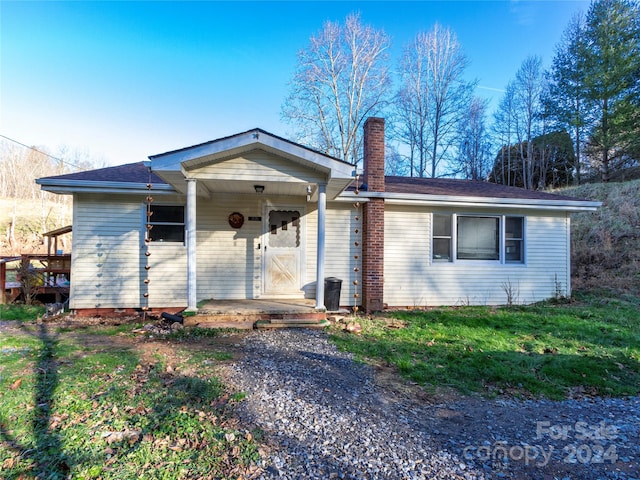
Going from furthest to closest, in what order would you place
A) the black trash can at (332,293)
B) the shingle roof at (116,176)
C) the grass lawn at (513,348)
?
the black trash can at (332,293) < the shingle roof at (116,176) < the grass lawn at (513,348)

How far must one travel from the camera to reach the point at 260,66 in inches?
587

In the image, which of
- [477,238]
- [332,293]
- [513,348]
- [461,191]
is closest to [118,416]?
[332,293]

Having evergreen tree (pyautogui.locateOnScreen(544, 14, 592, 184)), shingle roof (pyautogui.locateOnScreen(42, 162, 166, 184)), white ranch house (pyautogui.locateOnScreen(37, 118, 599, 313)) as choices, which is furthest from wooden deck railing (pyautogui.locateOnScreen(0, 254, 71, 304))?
evergreen tree (pyautogui.locateOnScreen(544, 14, 592, 184))

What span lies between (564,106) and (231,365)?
24399 millimetres

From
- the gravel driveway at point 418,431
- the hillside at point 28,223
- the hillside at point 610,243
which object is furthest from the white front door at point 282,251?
the hillside at point 28,223

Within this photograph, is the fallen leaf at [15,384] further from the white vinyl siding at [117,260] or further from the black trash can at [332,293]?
the black trash can at [332,293]

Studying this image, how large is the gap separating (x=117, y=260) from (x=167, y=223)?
1377mm

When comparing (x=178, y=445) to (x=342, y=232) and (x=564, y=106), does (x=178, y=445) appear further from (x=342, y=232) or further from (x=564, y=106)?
(x=564, y=106)

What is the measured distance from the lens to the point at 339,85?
19188 millimetres

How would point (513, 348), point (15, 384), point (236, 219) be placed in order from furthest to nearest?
point (236, 219), point (513, 348), point (15, 384)

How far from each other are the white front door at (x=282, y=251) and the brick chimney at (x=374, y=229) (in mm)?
1629

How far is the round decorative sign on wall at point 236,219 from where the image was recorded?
761 centimetres

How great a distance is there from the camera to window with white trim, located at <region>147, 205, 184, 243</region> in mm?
7387

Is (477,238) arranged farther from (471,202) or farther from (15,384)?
(15,384)
